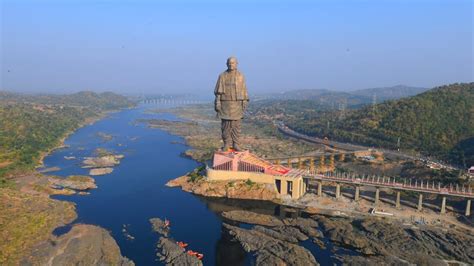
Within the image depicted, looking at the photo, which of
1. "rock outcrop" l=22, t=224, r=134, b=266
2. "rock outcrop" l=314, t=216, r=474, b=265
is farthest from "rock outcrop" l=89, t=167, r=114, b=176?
"rock outcrop" l=314, t=216, r=474, b=265

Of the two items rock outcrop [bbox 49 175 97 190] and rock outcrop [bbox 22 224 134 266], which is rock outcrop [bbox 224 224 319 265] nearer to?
rock outcrop [bbox 22 224 134 266]

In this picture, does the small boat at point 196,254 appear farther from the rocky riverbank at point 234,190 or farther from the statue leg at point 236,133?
the statue leg at point 236,133

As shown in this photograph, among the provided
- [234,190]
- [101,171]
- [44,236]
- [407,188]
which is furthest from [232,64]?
[44,236]

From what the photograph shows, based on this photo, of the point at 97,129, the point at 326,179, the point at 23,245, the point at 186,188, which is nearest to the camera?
the point at 23,245

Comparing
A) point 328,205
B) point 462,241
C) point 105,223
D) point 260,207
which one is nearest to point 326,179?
point 328,205

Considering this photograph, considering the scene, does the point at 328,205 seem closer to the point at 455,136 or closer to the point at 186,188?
the point at 186,188

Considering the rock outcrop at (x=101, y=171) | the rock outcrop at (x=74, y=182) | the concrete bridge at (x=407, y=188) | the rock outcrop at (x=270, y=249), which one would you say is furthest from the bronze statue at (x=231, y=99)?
the rock outcrop at (x=101, y=171)

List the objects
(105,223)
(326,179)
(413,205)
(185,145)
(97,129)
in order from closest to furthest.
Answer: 1. (105,223)
2. (413,205)
3. (326,179)
4. (185,145)
5. (97,129)
